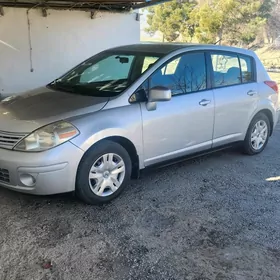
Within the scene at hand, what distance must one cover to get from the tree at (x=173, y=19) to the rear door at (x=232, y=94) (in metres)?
14.6

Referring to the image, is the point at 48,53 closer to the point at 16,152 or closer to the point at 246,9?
the point at 16,152

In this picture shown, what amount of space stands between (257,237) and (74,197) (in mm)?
1806

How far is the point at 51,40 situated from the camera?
961 cm

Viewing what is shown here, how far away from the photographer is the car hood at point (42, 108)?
3.40 meters

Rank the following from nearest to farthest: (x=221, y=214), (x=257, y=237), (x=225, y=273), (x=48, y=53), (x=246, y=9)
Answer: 1. (x=225, y=273)
2. (x=257, y=237)
3. (x=221, y=214)
4. (x=48, y=53)
5. (x=246, y=9)

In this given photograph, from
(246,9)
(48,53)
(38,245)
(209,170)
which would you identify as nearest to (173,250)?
(38,245)

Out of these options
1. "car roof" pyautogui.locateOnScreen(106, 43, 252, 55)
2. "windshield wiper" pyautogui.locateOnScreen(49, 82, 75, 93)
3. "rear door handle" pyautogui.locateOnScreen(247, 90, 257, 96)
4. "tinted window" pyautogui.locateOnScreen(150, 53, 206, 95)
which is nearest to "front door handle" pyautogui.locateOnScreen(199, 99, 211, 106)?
"tinted window" pyautogui.locateOnScreen(150, 53, 206, 95)

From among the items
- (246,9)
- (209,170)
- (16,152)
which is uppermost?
(246,9)

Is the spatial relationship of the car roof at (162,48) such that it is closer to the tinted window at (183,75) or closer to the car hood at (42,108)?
the tinted window at (183,75)

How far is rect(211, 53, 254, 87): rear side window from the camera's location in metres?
4.60

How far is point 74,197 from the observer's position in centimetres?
365

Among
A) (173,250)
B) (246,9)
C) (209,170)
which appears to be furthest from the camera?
(246,9)

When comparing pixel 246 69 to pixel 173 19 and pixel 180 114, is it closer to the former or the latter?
pixel 180 114

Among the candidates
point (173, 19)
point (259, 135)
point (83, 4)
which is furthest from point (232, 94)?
point (173, 19)
